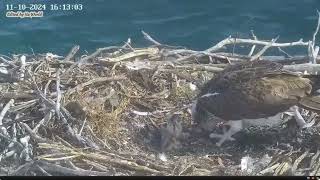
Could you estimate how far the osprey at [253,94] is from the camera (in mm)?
3832

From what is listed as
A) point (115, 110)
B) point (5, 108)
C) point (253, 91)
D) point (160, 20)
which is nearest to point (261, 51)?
point (253, 91)

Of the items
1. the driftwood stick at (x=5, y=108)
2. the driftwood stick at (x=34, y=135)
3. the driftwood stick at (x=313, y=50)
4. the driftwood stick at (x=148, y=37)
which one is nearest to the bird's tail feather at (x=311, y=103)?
the driftwood stick at (x=313, y=50)

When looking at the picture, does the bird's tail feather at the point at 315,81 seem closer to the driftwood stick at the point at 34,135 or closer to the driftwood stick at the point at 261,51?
the driftwood stick at the point at 261,51

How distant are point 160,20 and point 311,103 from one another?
1080 millimetres

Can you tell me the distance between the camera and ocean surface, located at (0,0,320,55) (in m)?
3.88

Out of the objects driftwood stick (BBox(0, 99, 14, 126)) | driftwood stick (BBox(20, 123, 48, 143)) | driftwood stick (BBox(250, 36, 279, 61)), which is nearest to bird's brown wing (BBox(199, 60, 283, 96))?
driftwood stick (BBox(250, 36, 279, 61))

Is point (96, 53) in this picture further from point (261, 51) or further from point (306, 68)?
point (306, 68)

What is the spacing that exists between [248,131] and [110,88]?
37.8 inches

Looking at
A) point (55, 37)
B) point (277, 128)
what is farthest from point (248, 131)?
point (55, 37)

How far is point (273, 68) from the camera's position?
388 centimetres

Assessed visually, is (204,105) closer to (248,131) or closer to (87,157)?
(248,131)

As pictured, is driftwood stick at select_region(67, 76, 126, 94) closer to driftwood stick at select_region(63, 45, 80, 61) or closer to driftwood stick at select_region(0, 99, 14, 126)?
driftwood stick at select_region(63, 45, 80, 61)

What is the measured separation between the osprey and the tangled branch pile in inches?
7.2

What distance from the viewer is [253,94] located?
388 centimetres
